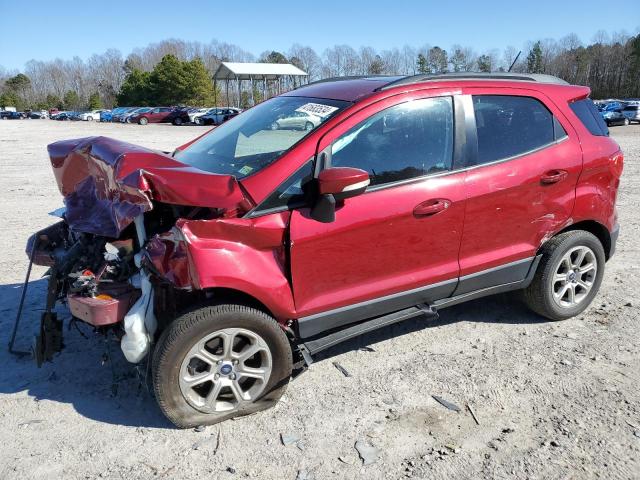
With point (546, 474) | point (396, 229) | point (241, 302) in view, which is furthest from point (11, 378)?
point (546, 474)

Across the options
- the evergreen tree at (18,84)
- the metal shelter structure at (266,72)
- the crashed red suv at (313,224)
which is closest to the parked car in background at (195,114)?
the metal shelter structure at (266,72)

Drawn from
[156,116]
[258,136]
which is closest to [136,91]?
[156,116]

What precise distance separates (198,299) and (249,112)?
1870 millimetres

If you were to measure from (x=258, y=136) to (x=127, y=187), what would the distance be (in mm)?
1232

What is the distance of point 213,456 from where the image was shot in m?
2.90

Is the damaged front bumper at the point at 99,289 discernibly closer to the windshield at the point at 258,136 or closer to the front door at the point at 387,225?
the windshield at the point at 258,136

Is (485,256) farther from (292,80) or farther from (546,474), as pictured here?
(292,80)

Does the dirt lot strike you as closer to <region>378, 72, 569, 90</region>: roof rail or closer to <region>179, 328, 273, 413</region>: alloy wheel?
<region>179, 328, 273, 413</region>: alloy wheel

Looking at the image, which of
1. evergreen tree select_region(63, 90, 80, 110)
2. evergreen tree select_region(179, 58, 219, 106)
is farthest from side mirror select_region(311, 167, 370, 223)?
evergreen tree select_region(63, 90, 80, 110)

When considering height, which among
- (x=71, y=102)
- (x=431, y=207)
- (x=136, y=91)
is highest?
(x=136, y=91)

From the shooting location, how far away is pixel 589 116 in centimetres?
434

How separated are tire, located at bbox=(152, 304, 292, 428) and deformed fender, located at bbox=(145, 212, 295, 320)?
0.51 feet

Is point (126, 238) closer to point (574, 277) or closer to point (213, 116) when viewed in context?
point (574, 277)

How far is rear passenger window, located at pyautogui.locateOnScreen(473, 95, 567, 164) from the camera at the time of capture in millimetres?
3770
